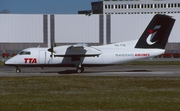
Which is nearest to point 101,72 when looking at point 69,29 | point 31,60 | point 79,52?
point 79,52

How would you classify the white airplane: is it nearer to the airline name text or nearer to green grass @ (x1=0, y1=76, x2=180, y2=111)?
the airline name text

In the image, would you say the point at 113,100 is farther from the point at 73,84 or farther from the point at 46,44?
the point at 46,44

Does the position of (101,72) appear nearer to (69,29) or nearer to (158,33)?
(158,33)

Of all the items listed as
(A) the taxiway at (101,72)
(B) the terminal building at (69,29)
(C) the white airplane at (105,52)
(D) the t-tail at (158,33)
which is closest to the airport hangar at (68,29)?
(B) the terminal building at (69,29)

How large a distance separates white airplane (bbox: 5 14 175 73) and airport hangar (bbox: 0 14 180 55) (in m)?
42.7

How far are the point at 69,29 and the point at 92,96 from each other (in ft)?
201

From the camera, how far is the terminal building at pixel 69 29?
79.9 metres

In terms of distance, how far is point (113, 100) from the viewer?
60.0 ft

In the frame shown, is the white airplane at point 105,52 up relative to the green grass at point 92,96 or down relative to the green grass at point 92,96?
up

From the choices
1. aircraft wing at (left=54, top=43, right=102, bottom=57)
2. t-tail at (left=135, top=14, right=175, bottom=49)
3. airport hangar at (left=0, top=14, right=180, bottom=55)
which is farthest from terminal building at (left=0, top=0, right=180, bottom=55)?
t-tail at (left=135, top=14, right=175, bottom=49)

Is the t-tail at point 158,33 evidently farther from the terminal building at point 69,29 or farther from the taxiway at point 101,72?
the terminal building at point 69,29

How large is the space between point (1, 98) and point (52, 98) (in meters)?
2.47

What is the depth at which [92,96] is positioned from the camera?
65.0ft

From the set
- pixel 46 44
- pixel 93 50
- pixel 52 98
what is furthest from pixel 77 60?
pixel 46 44
